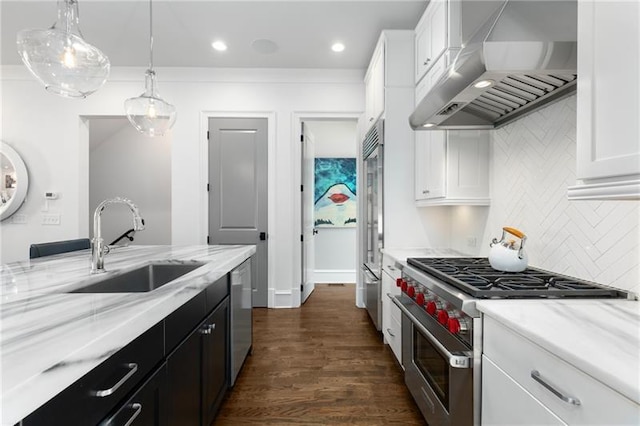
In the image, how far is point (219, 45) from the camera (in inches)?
141

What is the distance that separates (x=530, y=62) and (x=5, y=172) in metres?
5.50

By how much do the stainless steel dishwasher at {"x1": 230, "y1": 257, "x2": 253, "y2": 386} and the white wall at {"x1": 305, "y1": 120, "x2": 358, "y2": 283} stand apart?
9.81 feet

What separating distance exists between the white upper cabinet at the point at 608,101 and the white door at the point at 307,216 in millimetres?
3435

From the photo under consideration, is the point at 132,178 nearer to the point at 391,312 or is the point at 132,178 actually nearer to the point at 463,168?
the point at 391,312

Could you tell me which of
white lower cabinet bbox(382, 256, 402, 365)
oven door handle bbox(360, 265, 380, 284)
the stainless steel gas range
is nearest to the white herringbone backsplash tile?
the stainless steel gas range

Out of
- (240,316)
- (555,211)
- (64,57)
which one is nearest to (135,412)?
(240,316)

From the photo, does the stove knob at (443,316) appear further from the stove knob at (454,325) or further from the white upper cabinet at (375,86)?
the white upper cabinet at (375,86)

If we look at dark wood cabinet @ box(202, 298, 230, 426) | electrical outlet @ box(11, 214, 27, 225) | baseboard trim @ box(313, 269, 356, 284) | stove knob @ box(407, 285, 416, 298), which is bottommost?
baseboard trim @ box(313, 269, 356, 284)

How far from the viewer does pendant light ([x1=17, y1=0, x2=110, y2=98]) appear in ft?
5.64

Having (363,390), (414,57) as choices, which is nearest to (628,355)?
(363,390)

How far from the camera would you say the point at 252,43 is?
3.53m

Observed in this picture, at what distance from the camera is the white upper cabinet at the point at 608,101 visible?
84 cm

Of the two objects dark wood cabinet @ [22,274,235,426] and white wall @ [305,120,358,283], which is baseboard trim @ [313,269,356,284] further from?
dark wood cabinet @ [22,274,235,426]

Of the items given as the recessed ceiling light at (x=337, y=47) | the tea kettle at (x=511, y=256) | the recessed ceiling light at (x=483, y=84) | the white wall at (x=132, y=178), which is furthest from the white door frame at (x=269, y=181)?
the recessed ceiling light at (x=483, y=84)
